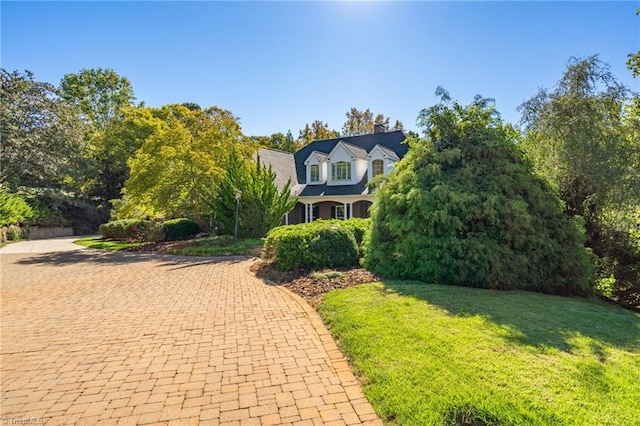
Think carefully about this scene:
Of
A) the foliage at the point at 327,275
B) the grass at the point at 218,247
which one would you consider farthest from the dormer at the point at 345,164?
the foliage at the point at 327,275

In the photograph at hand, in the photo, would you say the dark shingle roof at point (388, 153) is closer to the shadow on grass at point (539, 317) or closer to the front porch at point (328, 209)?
the front porch at point (328, 209)

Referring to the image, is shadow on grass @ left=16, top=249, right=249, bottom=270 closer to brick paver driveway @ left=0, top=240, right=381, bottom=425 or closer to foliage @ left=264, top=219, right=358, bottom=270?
foliage @ left=264, top=219, right=358, bottom=270

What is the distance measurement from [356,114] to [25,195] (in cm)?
3255

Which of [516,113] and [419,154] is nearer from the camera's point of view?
[419,154]

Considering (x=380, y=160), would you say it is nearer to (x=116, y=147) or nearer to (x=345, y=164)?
(x=345, y=164)

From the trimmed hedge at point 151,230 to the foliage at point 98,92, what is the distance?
81.6ft

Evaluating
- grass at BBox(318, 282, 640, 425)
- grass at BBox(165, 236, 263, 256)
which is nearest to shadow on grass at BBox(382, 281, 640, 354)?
grass at BBox(318, 282, 640, 425)

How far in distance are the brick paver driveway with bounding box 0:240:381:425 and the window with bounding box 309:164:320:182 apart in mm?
17161

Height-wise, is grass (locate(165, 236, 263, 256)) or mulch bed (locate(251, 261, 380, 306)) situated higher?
grass (locate(165, 236, 263, 256))

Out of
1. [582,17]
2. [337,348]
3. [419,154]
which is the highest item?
[582,17]

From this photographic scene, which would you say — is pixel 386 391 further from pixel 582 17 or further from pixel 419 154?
pixel 582 17

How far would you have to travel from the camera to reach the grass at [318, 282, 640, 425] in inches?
112

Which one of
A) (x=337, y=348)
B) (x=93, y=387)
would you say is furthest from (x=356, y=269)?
(x=93, y=387)

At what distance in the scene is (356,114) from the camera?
40406 mm
